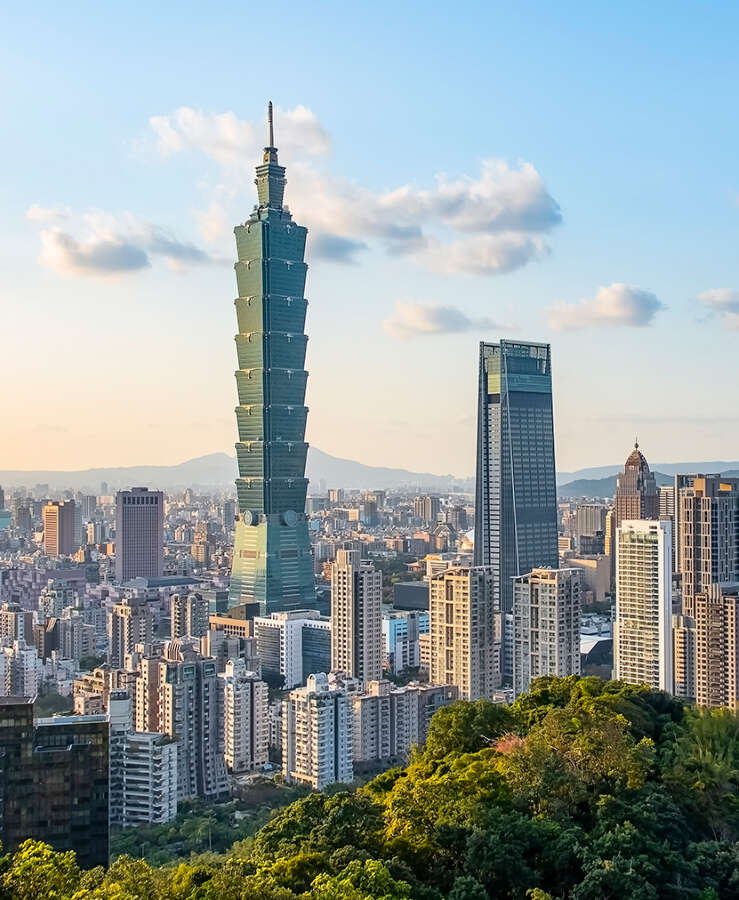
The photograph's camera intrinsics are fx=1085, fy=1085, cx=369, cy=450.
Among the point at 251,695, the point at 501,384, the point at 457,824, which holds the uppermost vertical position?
the point at 501,384

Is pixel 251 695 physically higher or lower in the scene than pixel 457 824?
lower

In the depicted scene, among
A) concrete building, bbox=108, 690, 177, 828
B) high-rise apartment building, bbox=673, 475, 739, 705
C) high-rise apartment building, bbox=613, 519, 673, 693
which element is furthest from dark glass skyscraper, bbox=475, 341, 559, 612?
concrete building, bbox=108, 690, 177, 828

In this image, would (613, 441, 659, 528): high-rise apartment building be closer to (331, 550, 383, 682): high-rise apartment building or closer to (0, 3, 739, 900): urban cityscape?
(0, 3, 739, 900): urban cityscape

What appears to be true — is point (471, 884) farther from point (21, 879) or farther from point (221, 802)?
point (221, 802)

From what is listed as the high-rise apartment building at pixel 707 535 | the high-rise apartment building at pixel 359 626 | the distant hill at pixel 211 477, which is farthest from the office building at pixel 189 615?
the distant hill at pixel 211 477

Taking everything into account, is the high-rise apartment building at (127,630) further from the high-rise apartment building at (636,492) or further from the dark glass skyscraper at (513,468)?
the high-rise apartment building at (636,492)

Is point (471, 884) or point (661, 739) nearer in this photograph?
point (471, 884)

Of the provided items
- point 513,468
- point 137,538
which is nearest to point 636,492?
point 513,468

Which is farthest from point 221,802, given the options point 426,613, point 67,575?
point 67,575
